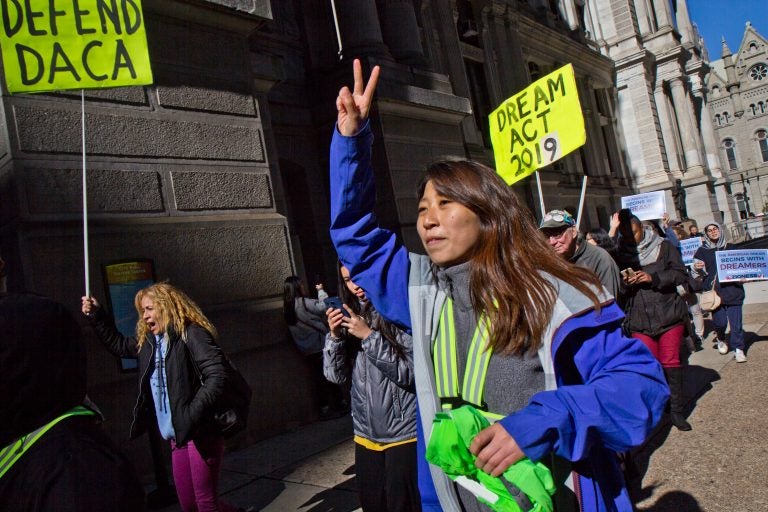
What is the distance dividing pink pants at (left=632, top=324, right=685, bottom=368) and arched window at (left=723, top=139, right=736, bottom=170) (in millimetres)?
86372

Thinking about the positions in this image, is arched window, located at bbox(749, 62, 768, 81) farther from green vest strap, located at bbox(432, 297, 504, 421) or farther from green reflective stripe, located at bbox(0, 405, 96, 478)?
green reflective stripe, located at bbox(0, 405, 96, 478)

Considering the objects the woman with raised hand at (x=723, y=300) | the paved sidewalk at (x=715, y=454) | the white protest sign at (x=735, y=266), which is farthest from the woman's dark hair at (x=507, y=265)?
the white protest sign at (x=735, y=266)

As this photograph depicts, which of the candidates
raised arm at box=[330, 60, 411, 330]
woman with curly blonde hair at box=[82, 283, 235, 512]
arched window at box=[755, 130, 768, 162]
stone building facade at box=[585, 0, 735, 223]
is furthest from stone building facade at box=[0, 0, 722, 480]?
arched window at box=[755, 130, 768, 162]

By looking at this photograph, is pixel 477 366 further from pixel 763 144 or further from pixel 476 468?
pixel 763 144

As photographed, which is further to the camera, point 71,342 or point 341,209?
point 71,342

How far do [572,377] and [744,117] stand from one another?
92.3 m

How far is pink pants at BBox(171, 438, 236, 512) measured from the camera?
11.8 feet

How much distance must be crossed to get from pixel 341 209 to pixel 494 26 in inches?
814

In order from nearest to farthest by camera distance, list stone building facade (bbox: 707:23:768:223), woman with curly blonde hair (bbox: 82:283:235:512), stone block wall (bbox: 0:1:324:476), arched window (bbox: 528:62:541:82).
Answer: woman with curly blonde hair (bbox: 82:283:235:512)
stone block wall (bbox: 0:1:324:476)
arched window (bbox: 528:62:541:82)
stone building facade (bbox: 707:23:768:223)

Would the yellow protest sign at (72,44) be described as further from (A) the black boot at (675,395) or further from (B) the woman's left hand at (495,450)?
(A) the black boot at (675,395)

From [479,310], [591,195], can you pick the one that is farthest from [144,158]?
[591,195]

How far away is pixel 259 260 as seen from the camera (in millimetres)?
6824

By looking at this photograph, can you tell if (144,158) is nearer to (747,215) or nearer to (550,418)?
(550,418)

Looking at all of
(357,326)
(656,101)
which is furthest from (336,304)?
(656,101)
